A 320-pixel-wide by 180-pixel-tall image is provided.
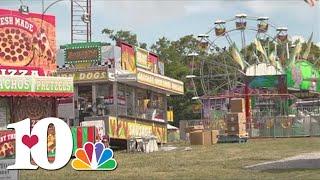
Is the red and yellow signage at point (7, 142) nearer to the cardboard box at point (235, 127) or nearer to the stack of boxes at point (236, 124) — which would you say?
the stack of boxes at point (236, 124)

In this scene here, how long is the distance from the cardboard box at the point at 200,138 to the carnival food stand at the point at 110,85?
2127 mm

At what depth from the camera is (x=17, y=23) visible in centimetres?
2566

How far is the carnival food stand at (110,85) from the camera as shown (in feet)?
97.3

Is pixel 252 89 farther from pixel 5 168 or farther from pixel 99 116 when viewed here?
pixel 5 168

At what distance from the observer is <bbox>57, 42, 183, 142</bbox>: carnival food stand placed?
97.3 ft

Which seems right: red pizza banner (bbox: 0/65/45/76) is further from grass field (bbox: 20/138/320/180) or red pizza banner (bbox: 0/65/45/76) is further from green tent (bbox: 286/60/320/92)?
green tent (bbox: 286/60/320/92)

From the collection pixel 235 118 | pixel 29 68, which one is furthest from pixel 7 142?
pixel 235 118

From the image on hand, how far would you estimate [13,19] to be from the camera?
25.5 meters

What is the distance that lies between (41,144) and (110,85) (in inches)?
669

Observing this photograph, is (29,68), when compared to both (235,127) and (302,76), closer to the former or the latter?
(235,127)

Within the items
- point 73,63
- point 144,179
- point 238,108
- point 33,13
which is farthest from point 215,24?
point 144,179

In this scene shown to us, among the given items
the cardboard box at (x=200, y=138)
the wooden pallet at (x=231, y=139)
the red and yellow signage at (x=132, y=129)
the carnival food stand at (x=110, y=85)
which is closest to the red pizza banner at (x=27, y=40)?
the carnival food stand at (x=110, y=85)

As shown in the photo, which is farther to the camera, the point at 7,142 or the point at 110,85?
the point at 110,85

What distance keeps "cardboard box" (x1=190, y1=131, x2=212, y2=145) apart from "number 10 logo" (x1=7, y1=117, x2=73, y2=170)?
1995cm
